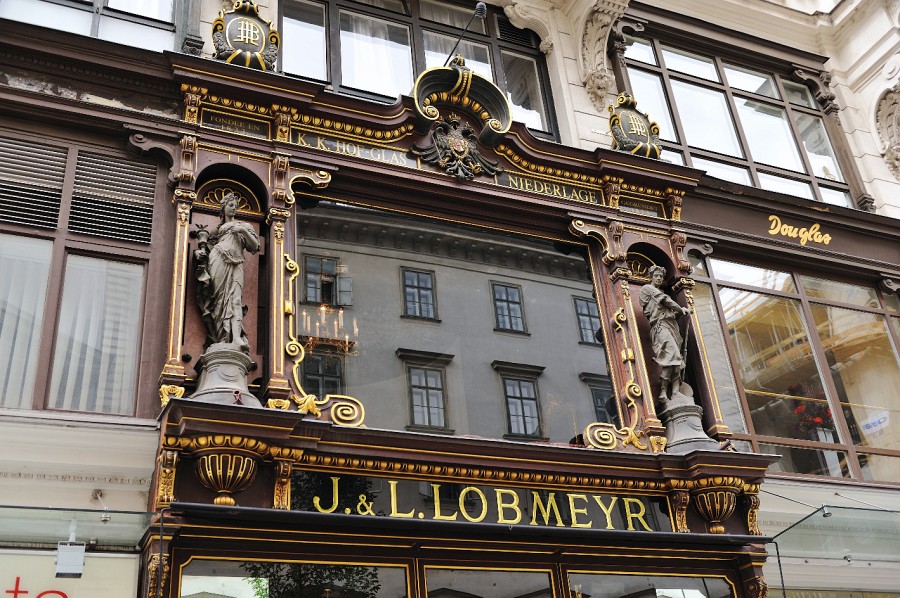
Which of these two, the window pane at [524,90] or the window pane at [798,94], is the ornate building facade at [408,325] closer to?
the window pane at [524,90]

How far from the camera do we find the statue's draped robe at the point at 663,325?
11.6 meters

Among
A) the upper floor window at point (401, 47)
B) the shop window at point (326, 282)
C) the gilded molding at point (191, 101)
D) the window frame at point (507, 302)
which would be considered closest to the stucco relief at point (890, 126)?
the upper floor window at point (401, 47)

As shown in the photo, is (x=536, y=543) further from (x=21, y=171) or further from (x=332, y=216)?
(x=21, y=171)

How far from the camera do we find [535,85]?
14.5 meters

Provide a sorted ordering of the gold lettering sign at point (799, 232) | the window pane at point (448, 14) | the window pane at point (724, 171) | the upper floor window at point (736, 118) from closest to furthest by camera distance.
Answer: the gold lettering sign at point (799, 232) → the window pane at point (448, 14) → the window pane at point (724, 171) → the upper floor window at point (736, 118)

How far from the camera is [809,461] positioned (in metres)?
12.5

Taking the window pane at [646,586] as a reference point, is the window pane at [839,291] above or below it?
above

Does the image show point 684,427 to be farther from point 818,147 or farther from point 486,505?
point 818,147

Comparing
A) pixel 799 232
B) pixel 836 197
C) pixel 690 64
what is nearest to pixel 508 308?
pixel 799 232

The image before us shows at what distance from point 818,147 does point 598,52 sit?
468 cm

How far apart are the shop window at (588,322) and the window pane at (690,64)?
576cm

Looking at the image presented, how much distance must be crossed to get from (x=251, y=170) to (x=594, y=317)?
4642 mm

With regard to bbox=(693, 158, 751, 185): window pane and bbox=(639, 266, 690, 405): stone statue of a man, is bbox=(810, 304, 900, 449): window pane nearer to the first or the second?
bbox=(693, 158, 751, 185): window pane

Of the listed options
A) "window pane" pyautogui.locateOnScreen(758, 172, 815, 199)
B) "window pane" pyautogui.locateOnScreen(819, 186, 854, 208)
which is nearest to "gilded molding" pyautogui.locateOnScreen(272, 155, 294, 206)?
"window pane" pyautogui.locateOnScreen(758, 172, 815, 199)
